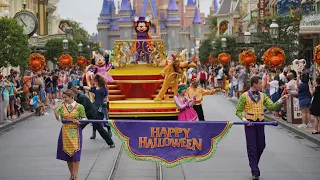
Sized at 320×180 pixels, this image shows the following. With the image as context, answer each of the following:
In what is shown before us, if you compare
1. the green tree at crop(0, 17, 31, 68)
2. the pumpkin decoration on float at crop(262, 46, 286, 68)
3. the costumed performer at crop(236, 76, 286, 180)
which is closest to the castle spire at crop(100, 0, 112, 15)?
the green tree at crop(0, 17, 31, 68)

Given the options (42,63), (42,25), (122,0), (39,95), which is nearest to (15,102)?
(39,95)

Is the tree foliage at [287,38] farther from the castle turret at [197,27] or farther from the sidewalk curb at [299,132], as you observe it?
the castle turret at [197,27]

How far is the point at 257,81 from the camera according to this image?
480 inches

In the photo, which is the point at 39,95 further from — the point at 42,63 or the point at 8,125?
the point at 8,125

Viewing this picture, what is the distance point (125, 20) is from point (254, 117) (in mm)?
165643

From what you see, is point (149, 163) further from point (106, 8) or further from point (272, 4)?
point (106, 8)

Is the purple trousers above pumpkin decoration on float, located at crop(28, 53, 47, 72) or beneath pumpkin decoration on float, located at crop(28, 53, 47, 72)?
beneath

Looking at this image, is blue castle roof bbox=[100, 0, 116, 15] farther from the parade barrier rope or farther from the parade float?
the parade barrier rope

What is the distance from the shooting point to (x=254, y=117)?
1215 cm

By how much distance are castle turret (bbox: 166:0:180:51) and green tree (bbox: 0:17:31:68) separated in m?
151

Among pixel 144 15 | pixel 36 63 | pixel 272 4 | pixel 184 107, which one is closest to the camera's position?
pixel 184 107

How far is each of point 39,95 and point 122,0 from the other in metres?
150

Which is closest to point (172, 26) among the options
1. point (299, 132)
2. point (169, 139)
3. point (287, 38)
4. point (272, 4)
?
point (272, 4)

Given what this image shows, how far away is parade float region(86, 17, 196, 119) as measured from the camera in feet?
68.1
